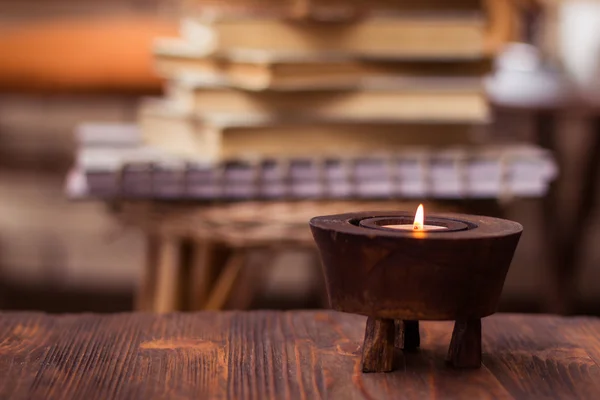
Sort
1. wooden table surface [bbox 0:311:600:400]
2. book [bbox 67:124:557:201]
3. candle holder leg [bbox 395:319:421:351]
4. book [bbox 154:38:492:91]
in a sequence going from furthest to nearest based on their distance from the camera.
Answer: book [bbox 154:38:492:91] < book [bbox 67:124:557:201] < candle holder leg [bbox 395:319:421:351] < wooden table surface [bbox 0:311:600:400]

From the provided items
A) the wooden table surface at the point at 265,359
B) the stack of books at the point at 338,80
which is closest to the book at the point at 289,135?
the stack of books at the point at 338,80

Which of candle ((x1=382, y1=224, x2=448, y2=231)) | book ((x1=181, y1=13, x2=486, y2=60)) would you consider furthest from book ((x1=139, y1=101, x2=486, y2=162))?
candle ((x1=382, y1=224, x2=448, y2=231))

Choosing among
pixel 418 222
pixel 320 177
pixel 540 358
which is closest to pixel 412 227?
pixel 418 222

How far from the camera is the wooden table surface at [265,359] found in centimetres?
71

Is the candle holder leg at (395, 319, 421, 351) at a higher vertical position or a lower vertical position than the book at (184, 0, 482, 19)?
lower

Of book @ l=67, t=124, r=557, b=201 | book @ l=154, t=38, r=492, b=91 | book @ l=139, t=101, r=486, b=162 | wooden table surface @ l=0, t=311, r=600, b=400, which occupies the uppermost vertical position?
book @ l=154, t=38, r=492, b=91

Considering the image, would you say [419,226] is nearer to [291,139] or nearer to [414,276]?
[414,276]

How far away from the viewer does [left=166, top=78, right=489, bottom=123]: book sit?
4.99ft

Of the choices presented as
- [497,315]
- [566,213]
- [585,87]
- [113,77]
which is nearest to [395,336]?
[497,315]

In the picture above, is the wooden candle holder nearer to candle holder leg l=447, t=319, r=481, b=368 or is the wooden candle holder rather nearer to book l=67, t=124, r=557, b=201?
candle holder leg l=447, t=319, r=481, b=368

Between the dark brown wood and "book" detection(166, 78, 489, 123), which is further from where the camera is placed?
"book" detection(166, 78, 489, 123)

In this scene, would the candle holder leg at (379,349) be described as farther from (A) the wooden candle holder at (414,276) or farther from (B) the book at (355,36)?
(B) the book at (355,36)

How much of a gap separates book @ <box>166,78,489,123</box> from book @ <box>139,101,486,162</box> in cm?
1

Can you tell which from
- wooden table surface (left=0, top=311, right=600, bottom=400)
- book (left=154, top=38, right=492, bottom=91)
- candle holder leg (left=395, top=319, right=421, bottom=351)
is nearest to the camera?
wooden table surface (left=0, top=311, right=600, bottom=400)
